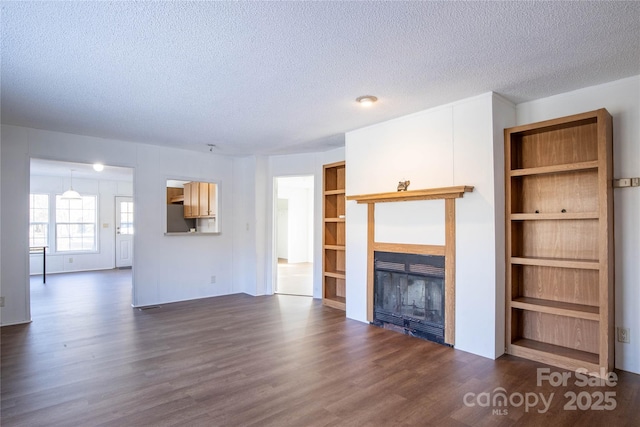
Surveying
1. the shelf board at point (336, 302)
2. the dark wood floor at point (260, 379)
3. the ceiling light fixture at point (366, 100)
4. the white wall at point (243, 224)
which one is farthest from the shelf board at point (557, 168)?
the white wall at point (243, 224)

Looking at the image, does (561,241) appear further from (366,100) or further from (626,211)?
(366,100)

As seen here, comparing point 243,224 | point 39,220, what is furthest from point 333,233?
point 39,220

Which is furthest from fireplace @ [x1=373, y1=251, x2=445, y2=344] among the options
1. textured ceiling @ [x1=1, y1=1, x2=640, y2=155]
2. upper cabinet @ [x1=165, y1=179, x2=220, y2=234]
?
upper cabinet @ [x1=165, y1=179, x2=220, y2=234]

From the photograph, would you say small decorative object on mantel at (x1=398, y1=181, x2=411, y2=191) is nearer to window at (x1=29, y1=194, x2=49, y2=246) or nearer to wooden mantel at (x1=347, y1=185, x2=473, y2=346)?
wooden mantel at (x1=347, y1=185, x2=473, y2=346)

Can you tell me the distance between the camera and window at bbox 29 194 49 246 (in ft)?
28.2

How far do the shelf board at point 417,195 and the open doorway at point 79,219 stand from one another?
6184 mm

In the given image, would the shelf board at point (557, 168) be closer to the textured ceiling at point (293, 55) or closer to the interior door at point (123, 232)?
the textured ceiling at point (293, 55)

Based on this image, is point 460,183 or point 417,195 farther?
point 417,195

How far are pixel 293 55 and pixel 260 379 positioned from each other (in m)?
2.48

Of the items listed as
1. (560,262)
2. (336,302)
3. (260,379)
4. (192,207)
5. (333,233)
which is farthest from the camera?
(192,207)

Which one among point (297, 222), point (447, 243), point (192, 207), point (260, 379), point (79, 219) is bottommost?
point (260, 379)

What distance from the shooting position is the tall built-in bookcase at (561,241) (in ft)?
9.35

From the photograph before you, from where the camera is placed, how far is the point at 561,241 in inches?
129

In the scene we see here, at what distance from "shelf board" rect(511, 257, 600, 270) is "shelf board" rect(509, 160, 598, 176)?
2.58ft
